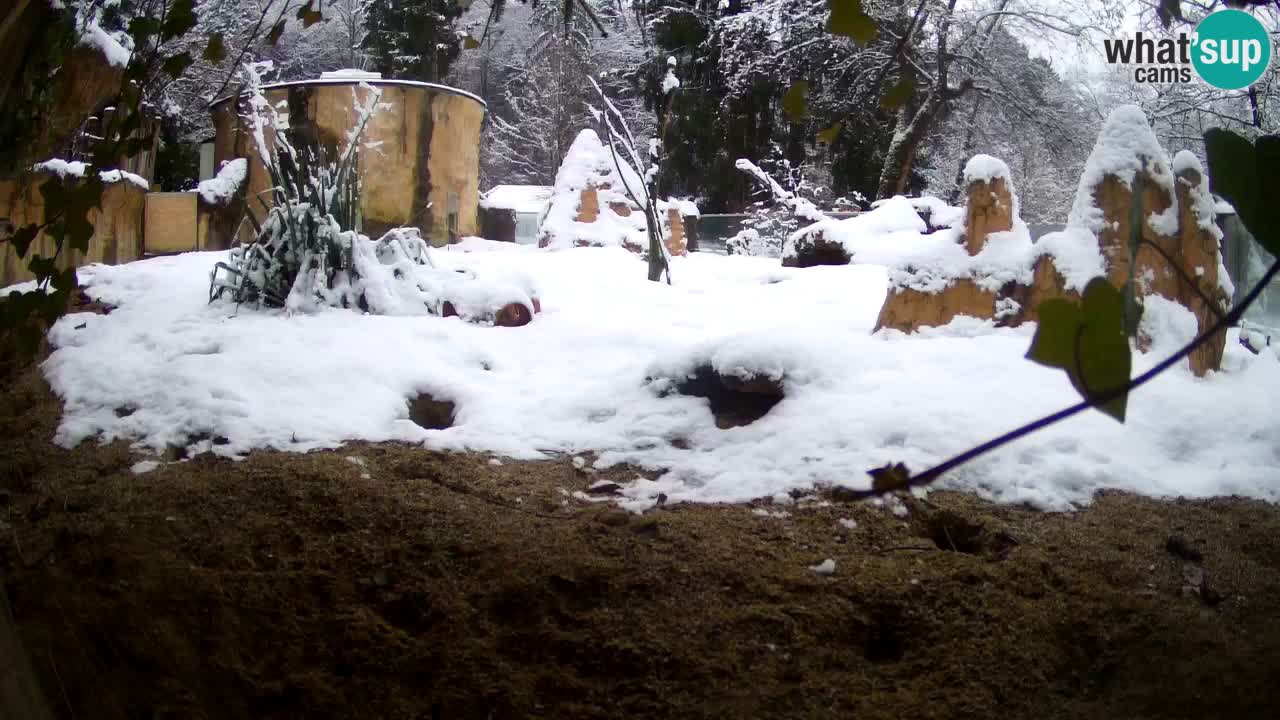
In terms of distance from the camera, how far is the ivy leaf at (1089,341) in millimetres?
435

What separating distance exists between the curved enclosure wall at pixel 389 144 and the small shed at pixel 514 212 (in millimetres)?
1078

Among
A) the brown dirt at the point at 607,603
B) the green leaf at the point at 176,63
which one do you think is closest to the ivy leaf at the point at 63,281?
the green leaf at the point at 176,63

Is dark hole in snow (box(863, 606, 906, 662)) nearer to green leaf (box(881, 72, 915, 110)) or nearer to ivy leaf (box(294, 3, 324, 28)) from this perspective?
green leaf (box(881, 72, 915, 110))

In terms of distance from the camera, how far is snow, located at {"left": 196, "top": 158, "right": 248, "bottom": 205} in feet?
24.9

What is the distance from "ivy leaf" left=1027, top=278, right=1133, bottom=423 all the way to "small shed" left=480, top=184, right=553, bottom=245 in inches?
315

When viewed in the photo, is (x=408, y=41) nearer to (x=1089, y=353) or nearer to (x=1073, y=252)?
(x=1073, y=252)

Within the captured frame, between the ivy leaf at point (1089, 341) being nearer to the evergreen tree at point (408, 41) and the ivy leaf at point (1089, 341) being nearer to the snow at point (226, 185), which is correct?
the evergreen tree at point (408, 41)

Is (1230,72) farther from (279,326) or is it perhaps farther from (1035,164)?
(1035,164)

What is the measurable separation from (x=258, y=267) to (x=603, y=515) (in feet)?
7.95

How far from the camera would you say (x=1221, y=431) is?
212 cm

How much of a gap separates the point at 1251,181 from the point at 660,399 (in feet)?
6.93

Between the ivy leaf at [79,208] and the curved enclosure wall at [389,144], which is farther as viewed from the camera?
the curved enclosure wall at [389,144]

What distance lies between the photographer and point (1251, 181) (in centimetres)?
50

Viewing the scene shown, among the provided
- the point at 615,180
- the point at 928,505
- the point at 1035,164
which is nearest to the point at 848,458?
the point at 928,505
